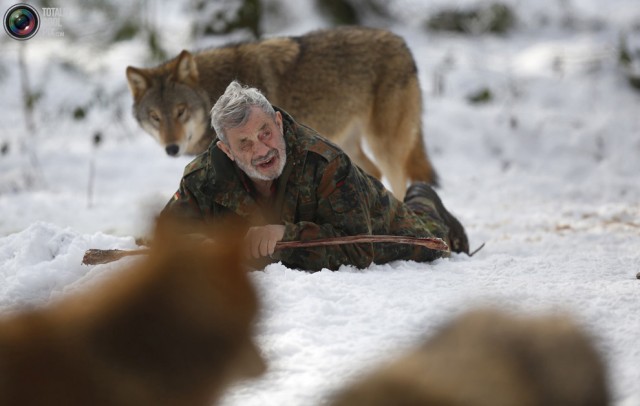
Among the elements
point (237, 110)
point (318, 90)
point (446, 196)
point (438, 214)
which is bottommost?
point (446, 196)

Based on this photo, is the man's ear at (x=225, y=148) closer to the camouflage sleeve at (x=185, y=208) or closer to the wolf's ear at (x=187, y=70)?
the camouflage sleeve at (x=185, y=208)

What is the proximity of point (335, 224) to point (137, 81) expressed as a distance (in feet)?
10.7

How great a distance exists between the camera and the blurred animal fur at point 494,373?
154cm

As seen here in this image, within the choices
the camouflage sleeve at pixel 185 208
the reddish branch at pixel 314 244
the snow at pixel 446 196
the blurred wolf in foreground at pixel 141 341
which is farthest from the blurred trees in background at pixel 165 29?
the blurred wolf in foreground at pixel 141 341

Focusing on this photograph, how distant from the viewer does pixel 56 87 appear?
11.1 meters

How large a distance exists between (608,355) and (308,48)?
456 cm

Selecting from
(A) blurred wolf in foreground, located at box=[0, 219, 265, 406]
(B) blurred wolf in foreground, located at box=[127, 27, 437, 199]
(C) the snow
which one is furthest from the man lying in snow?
(B) blurred wolf in foreground, located at box=[127, 27, 437, 199]

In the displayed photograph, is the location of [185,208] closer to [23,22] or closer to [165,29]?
[23,22]

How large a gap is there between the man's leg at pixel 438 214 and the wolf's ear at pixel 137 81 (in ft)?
8.54

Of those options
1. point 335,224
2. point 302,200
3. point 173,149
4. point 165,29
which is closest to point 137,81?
point 173,149

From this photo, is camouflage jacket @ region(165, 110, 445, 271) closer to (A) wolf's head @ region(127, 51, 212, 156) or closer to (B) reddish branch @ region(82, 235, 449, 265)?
(B) reddish branch @ region(82, 235, 449, 265)

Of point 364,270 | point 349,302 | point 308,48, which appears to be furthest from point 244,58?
point 349,302

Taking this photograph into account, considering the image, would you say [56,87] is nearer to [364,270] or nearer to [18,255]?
[18,255]

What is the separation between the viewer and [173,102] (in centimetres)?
540
